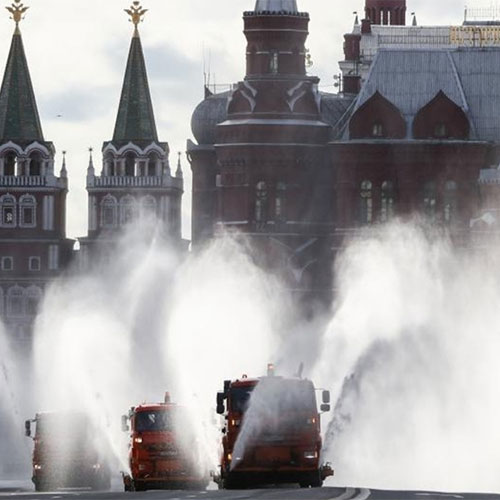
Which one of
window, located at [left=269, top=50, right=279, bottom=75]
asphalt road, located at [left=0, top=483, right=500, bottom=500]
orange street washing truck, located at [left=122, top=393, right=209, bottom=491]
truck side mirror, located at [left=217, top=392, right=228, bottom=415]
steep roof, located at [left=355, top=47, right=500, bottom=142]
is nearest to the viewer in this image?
asphalt road, located at [left=0, top=483, right=500, bottom=500]

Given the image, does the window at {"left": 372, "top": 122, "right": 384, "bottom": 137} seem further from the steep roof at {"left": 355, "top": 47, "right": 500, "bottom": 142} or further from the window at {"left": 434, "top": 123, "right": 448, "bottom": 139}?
the window at {"left": 434, "top": 123, "right": 448, "bottom": 139}

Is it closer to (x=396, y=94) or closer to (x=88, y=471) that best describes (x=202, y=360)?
(x=88, y=471)

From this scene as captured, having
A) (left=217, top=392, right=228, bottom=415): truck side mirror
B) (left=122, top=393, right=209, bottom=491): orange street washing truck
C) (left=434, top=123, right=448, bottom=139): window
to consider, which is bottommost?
(left=122, top=393, right=209, bottom=491): orange street washing truck

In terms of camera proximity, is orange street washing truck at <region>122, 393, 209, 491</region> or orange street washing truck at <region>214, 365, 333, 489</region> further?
orange street washing truck at <region>122, 393, 209, 491</region>

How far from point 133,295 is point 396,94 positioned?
1914 centimetres

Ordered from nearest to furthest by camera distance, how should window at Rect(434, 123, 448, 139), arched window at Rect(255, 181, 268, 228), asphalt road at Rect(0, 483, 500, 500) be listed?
1. asphalt road at Rect(0, 483, 500, 500)
2. arched window at Rect(255, 181, 268, 228)
3. window at Rect(434, 123, 448, 139)

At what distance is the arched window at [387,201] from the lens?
185875mm

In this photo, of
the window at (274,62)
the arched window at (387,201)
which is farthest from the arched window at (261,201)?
the arched window at (387,201)

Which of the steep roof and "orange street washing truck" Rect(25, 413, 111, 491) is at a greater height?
the steep roof

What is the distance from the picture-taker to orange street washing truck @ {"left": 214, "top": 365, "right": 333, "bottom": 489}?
90875mm

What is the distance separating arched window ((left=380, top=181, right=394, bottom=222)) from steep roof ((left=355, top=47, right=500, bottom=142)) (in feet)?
13.0

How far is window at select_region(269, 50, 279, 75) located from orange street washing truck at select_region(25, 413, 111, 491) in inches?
3223

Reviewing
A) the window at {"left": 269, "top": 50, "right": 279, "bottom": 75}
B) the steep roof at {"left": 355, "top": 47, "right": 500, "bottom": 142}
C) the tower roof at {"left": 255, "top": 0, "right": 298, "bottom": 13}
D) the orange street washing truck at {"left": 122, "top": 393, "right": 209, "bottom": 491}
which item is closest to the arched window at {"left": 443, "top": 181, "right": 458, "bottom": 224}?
the steep roof at {"left": 355, "top": 47, "right": 500, "bottom": 142}

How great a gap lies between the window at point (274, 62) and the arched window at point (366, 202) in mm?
8263
